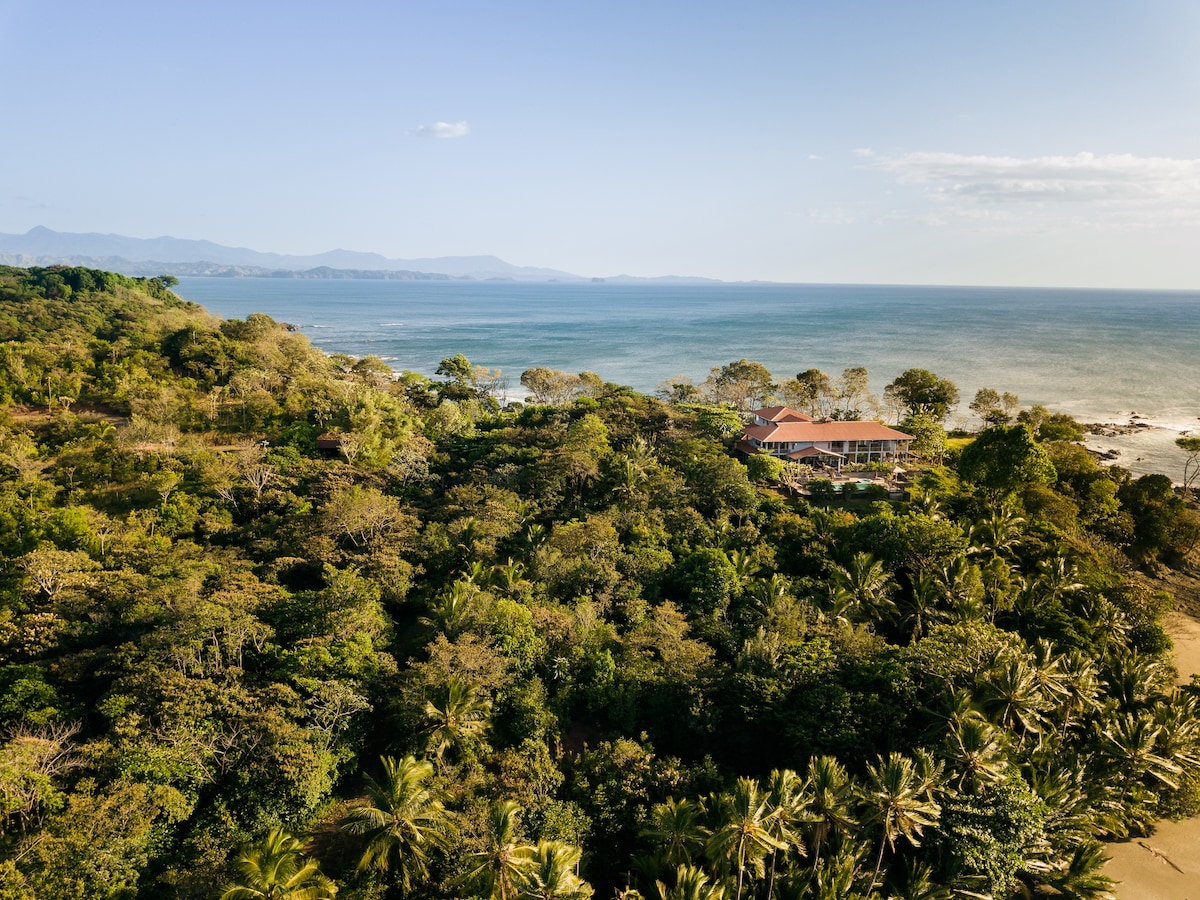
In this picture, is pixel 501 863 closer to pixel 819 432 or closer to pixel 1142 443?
pixel 819 432

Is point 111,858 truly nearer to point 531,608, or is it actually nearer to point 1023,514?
point 531,608

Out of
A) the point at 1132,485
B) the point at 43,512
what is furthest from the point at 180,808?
the point at 1132,485

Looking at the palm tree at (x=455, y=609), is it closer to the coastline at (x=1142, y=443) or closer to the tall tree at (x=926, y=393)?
the tall tree at (x=926, y=393)

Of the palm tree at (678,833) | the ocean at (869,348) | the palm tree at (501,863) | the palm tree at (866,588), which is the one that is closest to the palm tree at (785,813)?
the palm tree at (678,833)

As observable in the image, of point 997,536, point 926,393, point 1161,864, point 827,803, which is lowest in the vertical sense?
point 1161,864

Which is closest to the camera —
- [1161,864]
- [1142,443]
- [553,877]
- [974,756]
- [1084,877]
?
[553,877]

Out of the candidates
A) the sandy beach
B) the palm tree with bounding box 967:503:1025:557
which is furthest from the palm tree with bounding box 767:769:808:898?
the palm tree with bounding box 967:503:1025:557

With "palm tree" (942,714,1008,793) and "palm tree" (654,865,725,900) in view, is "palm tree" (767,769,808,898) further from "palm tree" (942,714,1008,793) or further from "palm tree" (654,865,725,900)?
"palm tree" (942,714,1008,793)

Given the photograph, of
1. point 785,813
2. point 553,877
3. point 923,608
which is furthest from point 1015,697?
point 553,877
